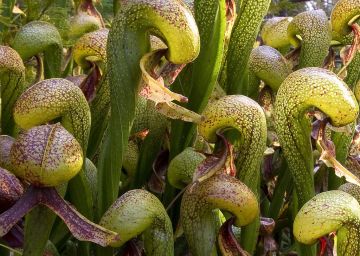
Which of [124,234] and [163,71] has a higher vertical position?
[163,71]

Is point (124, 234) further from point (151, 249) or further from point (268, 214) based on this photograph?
point (268, 214)

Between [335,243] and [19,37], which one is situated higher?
[19,37]

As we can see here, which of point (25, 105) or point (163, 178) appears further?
point (163, 178)

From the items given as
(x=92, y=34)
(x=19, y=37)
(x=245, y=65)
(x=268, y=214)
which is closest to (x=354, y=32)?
(x=245, y=65)

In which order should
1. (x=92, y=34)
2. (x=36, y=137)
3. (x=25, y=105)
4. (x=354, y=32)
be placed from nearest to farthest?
(x=36, y=137) → (x=25, y=105) → (x=92, y=34) → (x=354, y=32)

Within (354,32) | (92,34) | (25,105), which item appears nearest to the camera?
(25,105)

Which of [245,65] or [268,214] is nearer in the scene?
[245,65]

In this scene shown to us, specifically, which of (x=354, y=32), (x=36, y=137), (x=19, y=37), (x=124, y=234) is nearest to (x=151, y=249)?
(x=124, y=234)

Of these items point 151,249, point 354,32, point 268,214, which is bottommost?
point 268,214

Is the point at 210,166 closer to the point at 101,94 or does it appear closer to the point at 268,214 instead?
the point at 101,94
